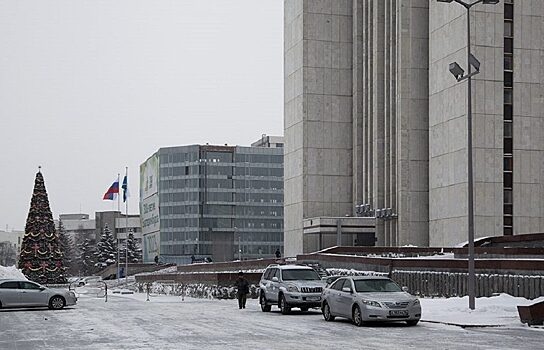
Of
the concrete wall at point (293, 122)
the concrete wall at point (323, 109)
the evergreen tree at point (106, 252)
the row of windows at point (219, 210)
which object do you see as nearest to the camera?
the concrete wall at point (323, 109)

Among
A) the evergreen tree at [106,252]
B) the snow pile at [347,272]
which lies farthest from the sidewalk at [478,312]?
the evergreen tree at [106,252]

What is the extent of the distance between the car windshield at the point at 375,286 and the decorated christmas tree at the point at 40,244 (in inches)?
1691

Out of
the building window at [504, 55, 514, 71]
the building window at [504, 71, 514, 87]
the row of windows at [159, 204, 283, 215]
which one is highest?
the building window at [504, 55, 514, 71]

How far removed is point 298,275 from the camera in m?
32.8

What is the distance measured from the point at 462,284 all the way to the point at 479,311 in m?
5.32

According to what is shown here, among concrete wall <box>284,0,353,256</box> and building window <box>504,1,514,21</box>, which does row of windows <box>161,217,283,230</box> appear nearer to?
concrete wall <box>284,0,353,256</box>

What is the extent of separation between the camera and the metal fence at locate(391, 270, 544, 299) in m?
28.0

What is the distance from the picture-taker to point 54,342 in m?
21.0

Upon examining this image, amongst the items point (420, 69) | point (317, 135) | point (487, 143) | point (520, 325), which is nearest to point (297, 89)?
point (317, 135)

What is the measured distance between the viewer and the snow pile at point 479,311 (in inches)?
973

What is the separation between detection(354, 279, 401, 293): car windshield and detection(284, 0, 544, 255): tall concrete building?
3613 cm

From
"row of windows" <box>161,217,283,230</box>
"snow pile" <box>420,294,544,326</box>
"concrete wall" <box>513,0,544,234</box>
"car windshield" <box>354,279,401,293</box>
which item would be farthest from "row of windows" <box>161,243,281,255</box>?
"car windshield" <box>354,279,401,293</box>

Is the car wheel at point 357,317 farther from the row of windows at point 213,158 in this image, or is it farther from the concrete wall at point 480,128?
the row of windows at point 213,158

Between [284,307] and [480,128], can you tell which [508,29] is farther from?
[284,307]
